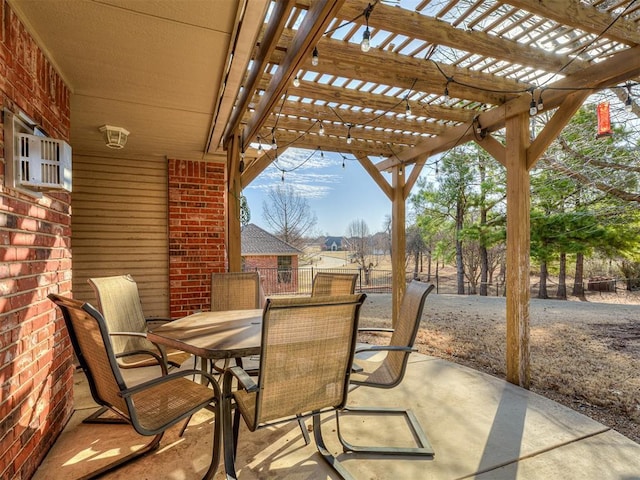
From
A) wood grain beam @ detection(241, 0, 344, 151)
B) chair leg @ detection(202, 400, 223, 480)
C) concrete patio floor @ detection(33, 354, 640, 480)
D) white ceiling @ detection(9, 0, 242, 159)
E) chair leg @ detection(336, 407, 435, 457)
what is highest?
wood grain beam @ detection(241, 0, 344, 151)

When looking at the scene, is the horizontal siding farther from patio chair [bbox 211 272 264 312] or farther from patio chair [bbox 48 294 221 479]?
patio chair [bbox 48 294 221 479]

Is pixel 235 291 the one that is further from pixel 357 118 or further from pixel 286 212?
pixel 286 212

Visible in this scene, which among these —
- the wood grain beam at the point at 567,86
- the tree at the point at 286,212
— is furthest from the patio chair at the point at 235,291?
the tree at the point at 286,212

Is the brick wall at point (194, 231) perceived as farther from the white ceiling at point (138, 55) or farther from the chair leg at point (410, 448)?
the chair leg at point (410, 448)

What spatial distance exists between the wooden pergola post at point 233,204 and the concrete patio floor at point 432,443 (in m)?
1.67

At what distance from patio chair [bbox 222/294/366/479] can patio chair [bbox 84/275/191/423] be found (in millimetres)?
1020

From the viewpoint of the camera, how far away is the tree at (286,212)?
65.4 feet

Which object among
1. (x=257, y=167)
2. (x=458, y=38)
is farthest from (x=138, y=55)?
(x=257, y=167)

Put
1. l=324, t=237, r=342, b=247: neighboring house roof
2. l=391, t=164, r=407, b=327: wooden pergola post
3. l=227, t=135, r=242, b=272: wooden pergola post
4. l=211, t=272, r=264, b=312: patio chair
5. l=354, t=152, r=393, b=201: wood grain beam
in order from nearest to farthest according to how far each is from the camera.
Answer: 1. l=211, t=272, r=264, b=312: patio chair
2. l=227, t=135, r=242, b=272: wooden pergola post
3. l=354, t=152, r=393, b=201: wood grain beam
4. l=391, t=164, r=407, b=327: wooden pergola post
5. l=324, t=237, r=342, b=247: neighboring house roof

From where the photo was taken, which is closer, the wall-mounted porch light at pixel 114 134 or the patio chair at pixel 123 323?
the patio chair at pixel 123 323

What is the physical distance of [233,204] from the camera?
148 inches

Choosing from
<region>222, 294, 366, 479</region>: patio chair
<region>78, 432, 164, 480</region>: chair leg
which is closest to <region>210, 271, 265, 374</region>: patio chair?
<region>78, 432, 164, 480</region>: chair leg

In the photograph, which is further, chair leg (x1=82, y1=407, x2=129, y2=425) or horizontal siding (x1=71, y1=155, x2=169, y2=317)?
horizontal siding (x1=71, y1=155, x2=169, y2=317)

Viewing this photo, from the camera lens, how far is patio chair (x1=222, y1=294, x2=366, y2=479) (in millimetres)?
1442
